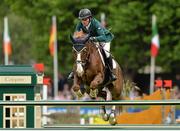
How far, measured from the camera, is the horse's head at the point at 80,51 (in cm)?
1354

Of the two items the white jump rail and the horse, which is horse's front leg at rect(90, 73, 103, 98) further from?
the white jump rail

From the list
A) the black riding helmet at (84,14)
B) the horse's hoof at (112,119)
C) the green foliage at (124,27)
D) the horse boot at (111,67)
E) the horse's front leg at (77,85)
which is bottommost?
the horse's hoof at (112,119)

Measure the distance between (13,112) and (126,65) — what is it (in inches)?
1220

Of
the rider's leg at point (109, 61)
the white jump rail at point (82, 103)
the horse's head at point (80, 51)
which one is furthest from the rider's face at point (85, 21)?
the white jump rail at point (82, 103)

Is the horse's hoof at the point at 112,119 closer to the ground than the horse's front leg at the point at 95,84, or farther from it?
closer to the ground

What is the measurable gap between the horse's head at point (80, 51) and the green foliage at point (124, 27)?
29.4 meters

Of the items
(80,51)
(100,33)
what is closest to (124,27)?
(100,33)

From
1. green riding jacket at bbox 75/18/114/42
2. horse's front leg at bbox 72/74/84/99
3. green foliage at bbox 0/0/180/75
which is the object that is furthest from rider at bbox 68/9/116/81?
green foliage at bbox 0/0/180/75

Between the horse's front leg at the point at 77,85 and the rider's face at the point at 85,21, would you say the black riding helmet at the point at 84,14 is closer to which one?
the rider's face at the point at 85,21

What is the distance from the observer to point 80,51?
44.6 ft

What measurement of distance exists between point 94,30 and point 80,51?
869 millimetres

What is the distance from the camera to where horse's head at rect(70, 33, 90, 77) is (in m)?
13.5

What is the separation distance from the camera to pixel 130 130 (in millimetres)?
10852

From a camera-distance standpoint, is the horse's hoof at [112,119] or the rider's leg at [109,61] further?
the rider's leg at [109,61]
